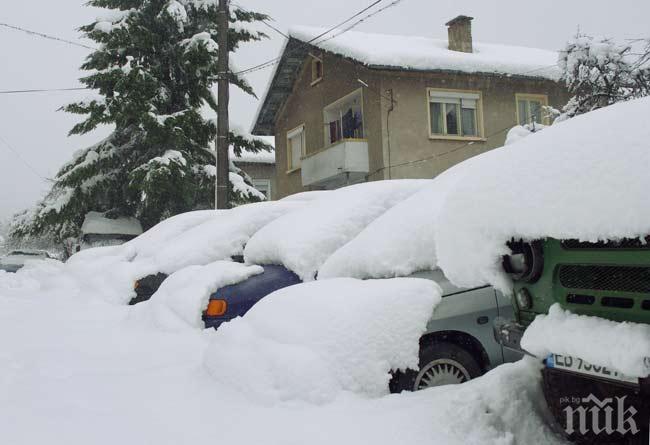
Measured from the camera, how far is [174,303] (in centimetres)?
614

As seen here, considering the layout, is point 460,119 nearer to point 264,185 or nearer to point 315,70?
point 315,70

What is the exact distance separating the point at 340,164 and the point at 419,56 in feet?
13.3

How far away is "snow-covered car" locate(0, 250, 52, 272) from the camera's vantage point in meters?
20.5

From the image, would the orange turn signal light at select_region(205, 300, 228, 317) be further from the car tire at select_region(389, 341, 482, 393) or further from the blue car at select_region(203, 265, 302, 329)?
the car tire at select_region(389, 341, 482, 393)

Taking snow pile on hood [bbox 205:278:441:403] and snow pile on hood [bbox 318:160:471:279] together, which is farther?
snow pile on hood [bbox 318:160:471:279]

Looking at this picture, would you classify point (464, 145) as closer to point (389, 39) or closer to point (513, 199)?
point (389, 39)

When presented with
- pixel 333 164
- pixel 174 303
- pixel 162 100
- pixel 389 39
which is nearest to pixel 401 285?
pixel 174 303

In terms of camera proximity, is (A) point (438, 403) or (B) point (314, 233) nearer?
(A) point (438, 403)

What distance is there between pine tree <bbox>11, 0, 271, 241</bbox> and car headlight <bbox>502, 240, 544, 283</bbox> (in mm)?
15760

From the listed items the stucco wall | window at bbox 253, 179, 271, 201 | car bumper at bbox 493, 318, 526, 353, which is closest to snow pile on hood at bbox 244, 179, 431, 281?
car bumper at bbox 493, 318, 526, 353

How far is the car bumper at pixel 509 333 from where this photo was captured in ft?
9.59

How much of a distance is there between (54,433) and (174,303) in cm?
300

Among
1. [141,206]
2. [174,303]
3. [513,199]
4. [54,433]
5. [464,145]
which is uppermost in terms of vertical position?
[464,145]

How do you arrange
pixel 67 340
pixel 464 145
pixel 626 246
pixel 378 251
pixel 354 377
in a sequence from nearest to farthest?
pixel 626 246 < pixel 354 377 < pixel 378 251 < pixel 67 340 < pixel 464 145
